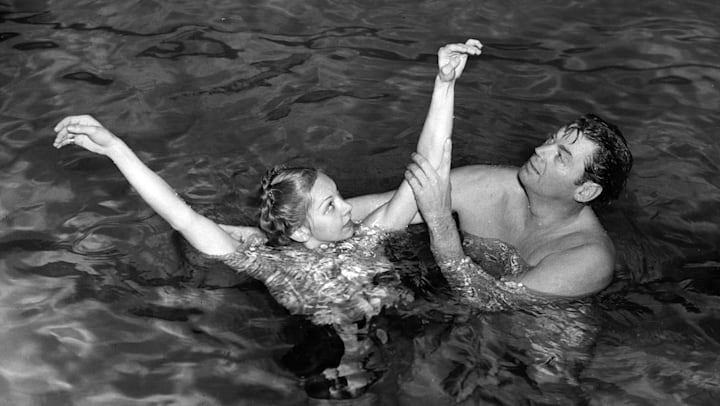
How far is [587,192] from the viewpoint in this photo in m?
4.59

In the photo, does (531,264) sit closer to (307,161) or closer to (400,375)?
(400,375)

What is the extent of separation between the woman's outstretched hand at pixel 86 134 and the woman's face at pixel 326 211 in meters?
0.95

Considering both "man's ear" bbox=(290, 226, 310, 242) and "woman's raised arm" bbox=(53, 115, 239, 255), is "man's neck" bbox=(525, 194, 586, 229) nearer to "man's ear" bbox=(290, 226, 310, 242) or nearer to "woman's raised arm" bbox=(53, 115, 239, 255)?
"man's ear" bbox=(290, 226, 310, 242)

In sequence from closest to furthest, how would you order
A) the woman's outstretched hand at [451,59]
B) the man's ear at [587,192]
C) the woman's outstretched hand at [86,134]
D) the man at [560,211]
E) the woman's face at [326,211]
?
1. the woman's outstretched hand at [86,134]
2. the woman's outstretched hand at [451,59]
3. the woman's face at [326,211]
4. the man at [560,211]
5. the man's ear at [587,192]

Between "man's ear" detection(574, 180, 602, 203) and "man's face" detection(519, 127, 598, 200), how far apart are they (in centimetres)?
3

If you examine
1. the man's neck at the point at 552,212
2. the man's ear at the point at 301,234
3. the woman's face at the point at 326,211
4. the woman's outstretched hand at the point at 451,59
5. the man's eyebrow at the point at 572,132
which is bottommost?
the man's neck at the point at 552,212

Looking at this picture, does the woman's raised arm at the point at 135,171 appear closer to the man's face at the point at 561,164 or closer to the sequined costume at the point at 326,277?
the sequined costume at the point at 326,277

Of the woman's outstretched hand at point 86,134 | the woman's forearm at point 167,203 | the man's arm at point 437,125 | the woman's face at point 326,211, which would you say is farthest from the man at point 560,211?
the woman's outstretched hand at point 86,134

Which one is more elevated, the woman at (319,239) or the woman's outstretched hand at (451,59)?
the woman's outstretched hand at (451,59)

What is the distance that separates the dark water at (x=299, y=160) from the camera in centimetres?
421

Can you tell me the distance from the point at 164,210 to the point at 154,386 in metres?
0.79

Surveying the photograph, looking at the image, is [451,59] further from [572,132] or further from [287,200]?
[287,200]

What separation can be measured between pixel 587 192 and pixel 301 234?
1450mm

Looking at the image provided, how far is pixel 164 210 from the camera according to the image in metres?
4.10
